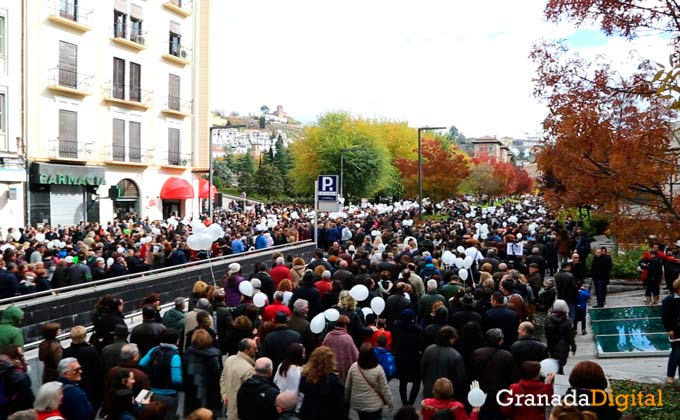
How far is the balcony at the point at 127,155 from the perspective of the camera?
34500 mm

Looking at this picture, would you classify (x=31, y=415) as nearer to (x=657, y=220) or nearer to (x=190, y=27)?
(x=657, y=220)

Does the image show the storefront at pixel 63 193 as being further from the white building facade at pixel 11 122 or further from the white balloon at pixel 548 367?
the white balloon at pixel 548 367

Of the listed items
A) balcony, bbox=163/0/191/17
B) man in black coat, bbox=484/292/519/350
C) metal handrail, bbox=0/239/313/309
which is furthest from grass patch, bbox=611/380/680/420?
balcony, bbox=163/0/191/17

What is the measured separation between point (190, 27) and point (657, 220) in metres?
38.1

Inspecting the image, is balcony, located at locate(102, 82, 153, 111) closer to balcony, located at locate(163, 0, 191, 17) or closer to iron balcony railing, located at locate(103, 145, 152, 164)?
iron balcony railing, located at locate(103, 145, 152, 164)

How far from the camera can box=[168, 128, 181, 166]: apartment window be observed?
39.5 metres

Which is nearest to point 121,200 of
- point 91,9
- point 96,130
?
point 96,130

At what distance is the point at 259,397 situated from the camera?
5.95 meters

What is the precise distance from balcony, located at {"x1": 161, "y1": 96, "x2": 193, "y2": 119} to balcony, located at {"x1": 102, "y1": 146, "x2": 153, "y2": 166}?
2.93m

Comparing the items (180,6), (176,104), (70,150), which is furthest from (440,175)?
(70,150)

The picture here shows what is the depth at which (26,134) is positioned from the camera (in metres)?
29.2

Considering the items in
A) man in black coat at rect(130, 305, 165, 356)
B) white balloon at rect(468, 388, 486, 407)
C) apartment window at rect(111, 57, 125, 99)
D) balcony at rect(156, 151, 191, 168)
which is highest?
apartment window at rect(111, 57, 125, 99)

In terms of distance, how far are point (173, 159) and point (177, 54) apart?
6474 millimetres

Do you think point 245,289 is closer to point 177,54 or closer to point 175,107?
point 175,107
